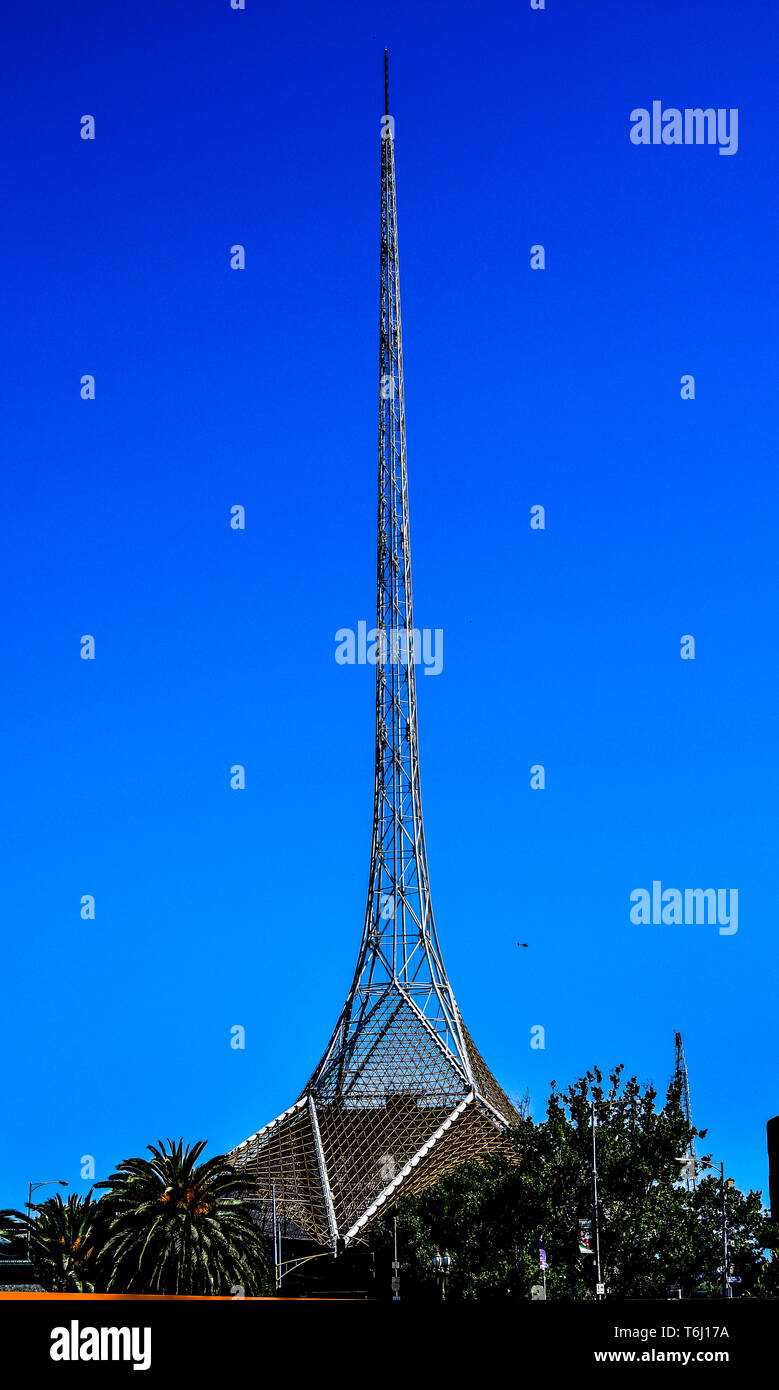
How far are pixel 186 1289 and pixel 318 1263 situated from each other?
37503 mm

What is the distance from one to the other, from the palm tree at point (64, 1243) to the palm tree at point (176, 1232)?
15.2 feet

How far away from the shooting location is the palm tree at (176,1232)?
5819cm

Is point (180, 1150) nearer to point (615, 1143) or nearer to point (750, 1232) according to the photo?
point (615, 1143)

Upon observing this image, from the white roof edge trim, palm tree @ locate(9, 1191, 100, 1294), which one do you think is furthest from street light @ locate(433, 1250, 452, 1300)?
palm tree @ locate(9, 1191, 100, 1294)

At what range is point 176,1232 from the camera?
194 feet

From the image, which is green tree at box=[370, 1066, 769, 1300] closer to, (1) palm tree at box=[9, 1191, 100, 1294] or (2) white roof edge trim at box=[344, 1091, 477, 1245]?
(2) white roof edge trim at box=[344, 1091, 477, 1245]

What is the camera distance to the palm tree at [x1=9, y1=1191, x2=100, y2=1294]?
65062mm

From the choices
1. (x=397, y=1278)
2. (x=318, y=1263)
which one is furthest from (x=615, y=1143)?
(x=318, y=1263)

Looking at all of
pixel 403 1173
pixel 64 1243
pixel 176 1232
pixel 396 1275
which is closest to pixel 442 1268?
pixel 396 1275

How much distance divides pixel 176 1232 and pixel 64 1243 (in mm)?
10454

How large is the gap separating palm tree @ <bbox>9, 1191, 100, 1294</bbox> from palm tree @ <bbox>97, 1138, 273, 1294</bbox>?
15.2 ft

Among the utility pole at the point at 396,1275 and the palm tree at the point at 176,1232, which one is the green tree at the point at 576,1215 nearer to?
the utility pole at the point at 396,1275
